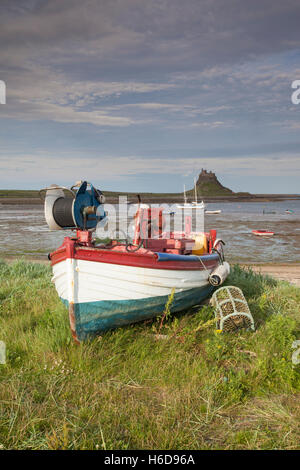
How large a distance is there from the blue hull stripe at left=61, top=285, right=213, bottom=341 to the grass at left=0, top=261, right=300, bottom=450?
0.23 metres

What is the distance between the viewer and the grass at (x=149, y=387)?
3.80 meters

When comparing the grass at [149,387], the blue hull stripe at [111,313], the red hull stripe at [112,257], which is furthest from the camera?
the blue hull stripe at [111,313]

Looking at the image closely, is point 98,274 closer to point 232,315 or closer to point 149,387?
point 149,387

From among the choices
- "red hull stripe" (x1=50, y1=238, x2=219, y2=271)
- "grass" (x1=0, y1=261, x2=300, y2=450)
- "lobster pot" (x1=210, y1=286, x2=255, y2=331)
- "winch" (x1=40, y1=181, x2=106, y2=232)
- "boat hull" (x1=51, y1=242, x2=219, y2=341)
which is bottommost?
"grass" (x1=0, y1=261, x2=300, y2=450)

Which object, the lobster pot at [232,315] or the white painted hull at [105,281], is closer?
the white painted hull at [105,281]

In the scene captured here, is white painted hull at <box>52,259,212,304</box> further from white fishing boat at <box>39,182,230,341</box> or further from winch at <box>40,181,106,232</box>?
winch at <box>40,181,106,232</box>

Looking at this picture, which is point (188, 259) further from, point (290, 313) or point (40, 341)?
point (40, 341)

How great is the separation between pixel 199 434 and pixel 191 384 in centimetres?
89

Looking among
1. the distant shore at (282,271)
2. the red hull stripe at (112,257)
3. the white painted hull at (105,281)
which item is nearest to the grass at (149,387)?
the white painted hull at (105,281)

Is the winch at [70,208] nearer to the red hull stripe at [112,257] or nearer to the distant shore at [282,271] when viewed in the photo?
the red hull stripe at [112,257]

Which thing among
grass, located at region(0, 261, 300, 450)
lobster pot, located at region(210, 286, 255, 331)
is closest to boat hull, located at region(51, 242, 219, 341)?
grass, located at region(0, 261, 300, 450)

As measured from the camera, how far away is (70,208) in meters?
5.53

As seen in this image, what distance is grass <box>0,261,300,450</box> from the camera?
3.80 metres

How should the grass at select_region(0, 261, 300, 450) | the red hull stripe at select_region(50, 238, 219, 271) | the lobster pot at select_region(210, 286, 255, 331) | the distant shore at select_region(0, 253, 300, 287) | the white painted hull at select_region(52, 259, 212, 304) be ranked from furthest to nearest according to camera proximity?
the distant shore at select_region(0, 253, 300, 287)
the lobster pot at select_region(210, 286, 255, 331)
the white painted hull at select_region(52, 259, 212, 304)
the red hull stripe at select_region(50, 238, 219, 271)
the grass at select_region(0, 261, 300, 450)
